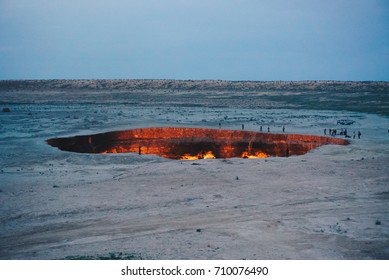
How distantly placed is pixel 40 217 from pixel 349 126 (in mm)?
29461

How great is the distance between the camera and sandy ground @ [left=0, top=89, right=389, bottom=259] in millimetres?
9016

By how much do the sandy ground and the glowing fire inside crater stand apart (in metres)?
6.30

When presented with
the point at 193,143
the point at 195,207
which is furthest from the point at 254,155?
the point at 195,207

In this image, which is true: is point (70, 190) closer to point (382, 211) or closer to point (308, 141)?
point (382, 211)

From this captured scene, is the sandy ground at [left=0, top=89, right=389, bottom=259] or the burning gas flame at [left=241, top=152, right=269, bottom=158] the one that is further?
the burning gas flame at [left=241, top=152, right=269, bottom=158]

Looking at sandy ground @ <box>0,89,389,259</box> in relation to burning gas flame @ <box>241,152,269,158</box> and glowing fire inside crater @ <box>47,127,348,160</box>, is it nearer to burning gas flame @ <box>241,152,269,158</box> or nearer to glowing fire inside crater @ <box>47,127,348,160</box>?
glowing fire inside crater @ <box>47,127,348,160</box>


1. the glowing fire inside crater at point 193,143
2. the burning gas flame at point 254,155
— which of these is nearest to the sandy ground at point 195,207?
the glowing fire inside crater at point 193,143

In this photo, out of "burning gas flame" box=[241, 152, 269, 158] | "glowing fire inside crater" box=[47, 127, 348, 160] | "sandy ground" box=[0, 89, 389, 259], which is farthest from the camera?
"burning gas flame" box=[241, 152, 269, 158]

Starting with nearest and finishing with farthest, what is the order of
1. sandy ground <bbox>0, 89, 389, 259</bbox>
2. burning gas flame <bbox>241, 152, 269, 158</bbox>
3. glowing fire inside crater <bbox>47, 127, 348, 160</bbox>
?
sandy ground <bbox>0, 89, 389, 259</bbox> < glowing fire inside crater <bbox>47, 127, 348, 160</bbox> < burning gas flame <bbox>241, 152, 269, 158</bbox>

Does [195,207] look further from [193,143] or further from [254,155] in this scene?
[193,143]

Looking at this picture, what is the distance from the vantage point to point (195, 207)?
1222 centimetres

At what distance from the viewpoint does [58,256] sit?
853cm

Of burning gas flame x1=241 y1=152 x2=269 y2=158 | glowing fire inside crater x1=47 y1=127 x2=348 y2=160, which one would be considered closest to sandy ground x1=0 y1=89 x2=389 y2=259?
glowing fire inside crater x1=47 y1=127 x2=348 y2=160

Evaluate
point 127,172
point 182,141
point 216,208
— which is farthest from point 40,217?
point 182,141
